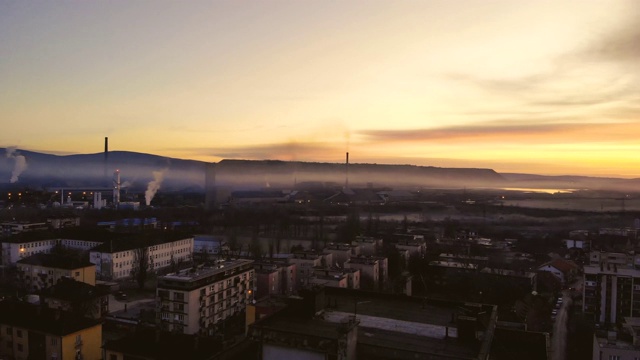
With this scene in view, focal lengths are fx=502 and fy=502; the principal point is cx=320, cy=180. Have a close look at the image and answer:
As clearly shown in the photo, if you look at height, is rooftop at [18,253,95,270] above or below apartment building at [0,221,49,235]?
above

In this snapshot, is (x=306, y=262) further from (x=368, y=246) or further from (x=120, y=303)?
(x=368, y=246)

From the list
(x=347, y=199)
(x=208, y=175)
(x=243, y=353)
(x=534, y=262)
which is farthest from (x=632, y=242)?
(x=208, y=175)

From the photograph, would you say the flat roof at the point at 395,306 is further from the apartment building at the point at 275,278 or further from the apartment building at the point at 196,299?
the apartment building at the point at 275,278

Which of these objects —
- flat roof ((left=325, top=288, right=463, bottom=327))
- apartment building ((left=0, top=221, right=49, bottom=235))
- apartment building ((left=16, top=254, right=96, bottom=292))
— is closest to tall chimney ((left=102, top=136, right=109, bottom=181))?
apartment building ((left=0, top=221, right=49, bottom=235))

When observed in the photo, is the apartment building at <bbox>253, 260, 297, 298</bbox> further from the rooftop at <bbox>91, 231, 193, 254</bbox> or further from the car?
the rooftop at <bbox>91, 231, 193, 254</bbox>

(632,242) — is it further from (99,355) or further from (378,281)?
(99,355)
